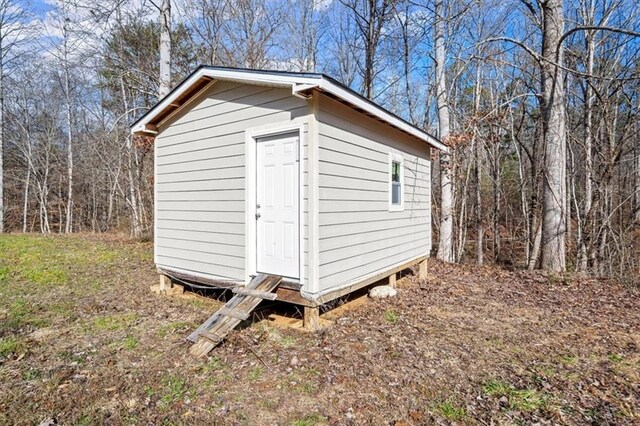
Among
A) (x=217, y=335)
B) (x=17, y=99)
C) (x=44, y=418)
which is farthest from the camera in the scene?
(x=17, y=99)

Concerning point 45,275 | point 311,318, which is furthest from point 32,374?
point 45,275

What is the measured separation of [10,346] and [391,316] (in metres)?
4.54

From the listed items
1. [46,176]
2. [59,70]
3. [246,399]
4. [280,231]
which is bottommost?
[246,399]

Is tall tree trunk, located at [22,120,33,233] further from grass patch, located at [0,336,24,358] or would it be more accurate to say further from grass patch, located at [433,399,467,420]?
grass patch, located at [433,399,467,420]

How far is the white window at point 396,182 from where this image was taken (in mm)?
6223

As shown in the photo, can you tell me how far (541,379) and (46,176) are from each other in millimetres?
22248

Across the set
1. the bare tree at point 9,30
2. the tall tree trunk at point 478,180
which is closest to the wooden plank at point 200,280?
the tall tree trunk at point 478,180

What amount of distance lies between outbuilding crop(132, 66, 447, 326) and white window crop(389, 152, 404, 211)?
0.04m

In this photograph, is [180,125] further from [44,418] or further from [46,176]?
[46,176]

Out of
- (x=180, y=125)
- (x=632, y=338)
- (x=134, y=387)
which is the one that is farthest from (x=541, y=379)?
(x=180, y=125)

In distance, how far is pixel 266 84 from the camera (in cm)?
450

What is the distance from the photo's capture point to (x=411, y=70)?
14539 mm

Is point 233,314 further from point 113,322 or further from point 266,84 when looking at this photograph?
point 266,84

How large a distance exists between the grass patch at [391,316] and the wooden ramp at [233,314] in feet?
5.26
